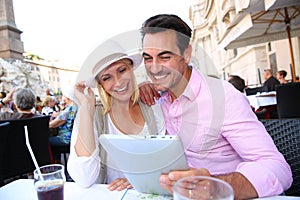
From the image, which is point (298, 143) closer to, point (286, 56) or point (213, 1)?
point (286, 56)

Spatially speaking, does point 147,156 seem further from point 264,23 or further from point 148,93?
point 264,23

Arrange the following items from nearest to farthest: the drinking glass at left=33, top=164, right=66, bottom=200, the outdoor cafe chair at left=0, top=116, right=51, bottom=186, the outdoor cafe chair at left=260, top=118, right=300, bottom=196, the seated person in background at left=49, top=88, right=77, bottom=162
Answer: the drinking glass at left=33, top=164, right=66, bottom=200
the outdoor cafe chair at left=260, top=118, right=300, bottom=196
the outdoor cafe chair at left=0, top=116, right=51, bottom=186
the seated person in background at left=49, top=88, right=77, bottom=162

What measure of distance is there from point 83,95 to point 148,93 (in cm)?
35

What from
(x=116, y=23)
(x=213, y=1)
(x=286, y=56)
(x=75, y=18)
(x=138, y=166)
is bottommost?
(x=138, y=166)

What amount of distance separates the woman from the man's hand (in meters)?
0.03

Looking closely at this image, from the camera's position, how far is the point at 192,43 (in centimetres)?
118

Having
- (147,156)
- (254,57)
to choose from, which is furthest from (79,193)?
(254,57)

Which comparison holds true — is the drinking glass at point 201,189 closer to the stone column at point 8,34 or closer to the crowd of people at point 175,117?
the crowd of people at point 175,117

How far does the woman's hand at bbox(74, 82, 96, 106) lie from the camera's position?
1.15 meters

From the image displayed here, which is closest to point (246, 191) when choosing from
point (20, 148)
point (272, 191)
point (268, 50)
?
point (272, 191)

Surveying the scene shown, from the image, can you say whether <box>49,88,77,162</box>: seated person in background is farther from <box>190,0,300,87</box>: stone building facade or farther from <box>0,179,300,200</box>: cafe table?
<box>0,179,300,200</box>: cafe table

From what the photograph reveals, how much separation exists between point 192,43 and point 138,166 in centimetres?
64

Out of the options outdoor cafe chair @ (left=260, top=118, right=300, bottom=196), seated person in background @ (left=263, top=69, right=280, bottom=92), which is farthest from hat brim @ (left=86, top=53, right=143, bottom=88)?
seated person in background @ (left=263, top=69, right=280, bottom=92)

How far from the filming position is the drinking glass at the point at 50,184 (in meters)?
0.79
